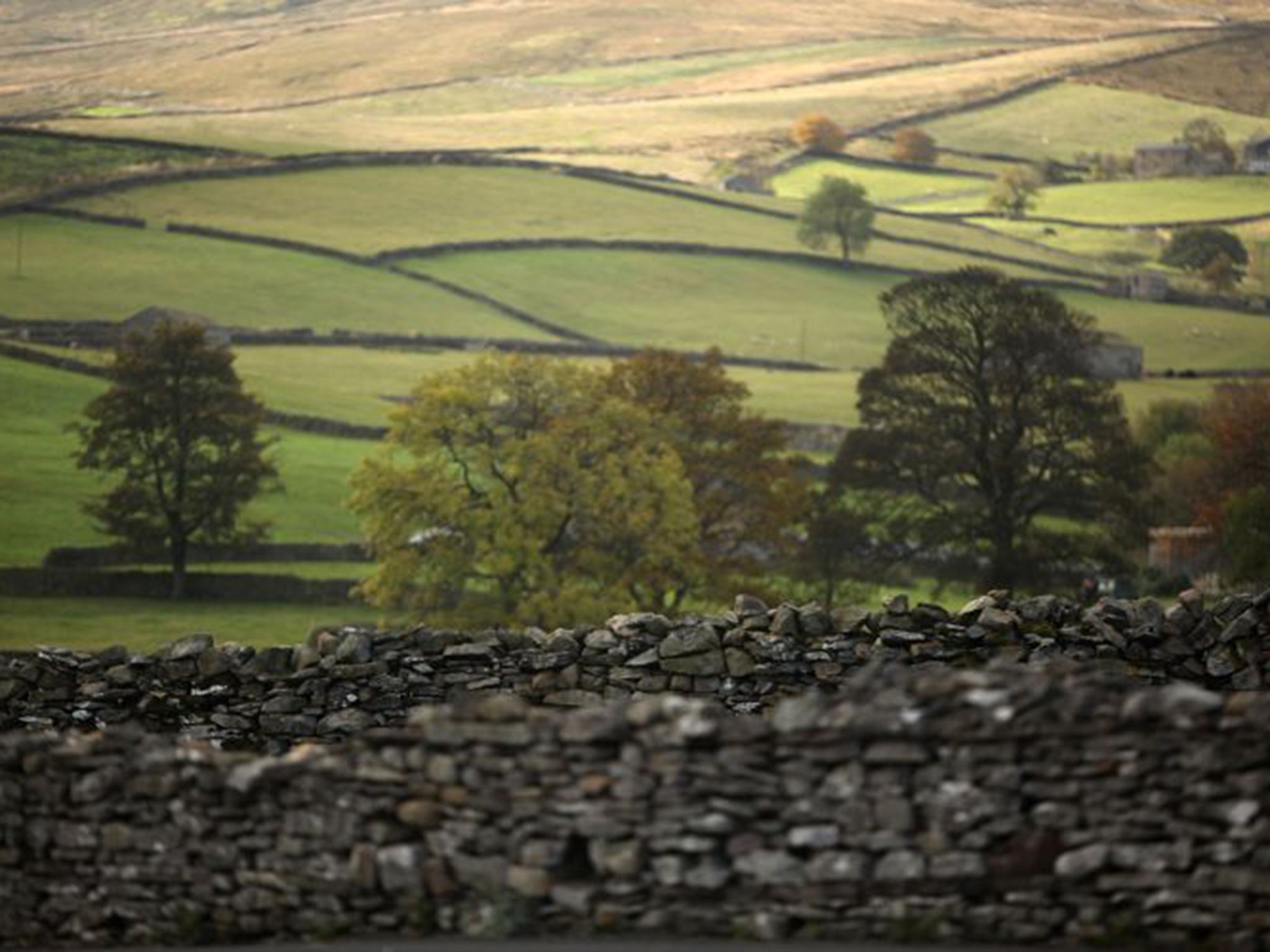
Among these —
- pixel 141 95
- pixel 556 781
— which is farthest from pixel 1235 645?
pixel 141 95

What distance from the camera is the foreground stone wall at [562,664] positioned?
15.5 meters

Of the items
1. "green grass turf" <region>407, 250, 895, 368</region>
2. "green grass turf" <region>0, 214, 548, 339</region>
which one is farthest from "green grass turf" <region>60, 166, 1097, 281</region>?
"green grass turf" <region>0, 214, 548, 339</region>

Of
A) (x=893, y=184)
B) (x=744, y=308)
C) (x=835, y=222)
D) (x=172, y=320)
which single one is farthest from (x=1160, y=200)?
(x=172, y=320)

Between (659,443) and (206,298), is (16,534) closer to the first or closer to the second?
(659,443)

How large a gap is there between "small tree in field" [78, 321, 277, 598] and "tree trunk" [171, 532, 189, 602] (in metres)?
0.07

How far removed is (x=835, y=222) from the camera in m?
156

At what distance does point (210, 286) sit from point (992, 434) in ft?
201

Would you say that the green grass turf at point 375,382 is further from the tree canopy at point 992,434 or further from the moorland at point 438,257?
the tree canopy at point 992,434

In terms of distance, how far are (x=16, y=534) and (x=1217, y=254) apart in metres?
106

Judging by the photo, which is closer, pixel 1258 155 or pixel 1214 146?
pixel 1258 155

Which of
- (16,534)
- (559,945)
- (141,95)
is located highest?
(141,95)

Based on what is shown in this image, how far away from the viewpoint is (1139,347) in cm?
12888

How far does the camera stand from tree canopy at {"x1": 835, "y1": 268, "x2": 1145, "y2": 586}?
74312 mm

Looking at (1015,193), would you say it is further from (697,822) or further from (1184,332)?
(697,822)
